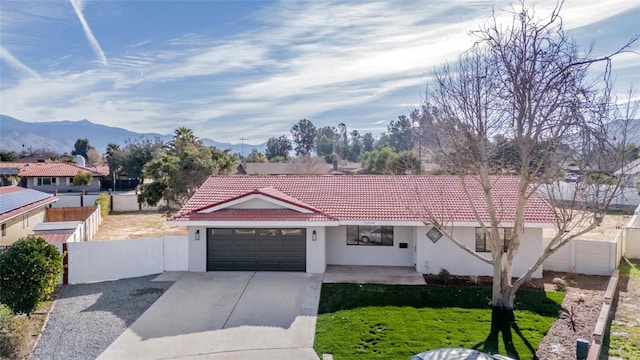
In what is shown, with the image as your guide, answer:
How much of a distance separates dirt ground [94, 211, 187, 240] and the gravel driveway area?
415 inches

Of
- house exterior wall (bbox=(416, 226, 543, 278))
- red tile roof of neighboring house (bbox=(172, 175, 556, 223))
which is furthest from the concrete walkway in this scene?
red tile roof of neighboring house (bbox=(172, 175, 556, 223))

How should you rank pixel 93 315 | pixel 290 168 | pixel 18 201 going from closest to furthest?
pixel 93 315, pixel 18 201, pixel 290 168

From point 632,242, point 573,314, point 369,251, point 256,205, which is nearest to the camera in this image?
point 573,314

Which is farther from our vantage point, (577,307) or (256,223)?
(256,223)

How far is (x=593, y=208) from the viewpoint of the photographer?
1170 centimetres

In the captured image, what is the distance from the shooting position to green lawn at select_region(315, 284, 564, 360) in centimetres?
1061

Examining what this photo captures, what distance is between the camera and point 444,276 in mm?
16266

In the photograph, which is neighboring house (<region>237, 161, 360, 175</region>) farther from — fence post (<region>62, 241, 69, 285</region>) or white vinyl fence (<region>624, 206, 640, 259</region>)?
fence post (<region>62, 241, 69, 285</region>)

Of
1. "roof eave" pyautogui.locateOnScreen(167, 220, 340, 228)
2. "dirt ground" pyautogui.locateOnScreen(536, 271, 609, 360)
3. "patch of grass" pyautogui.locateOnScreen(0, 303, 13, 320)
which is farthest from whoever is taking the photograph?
"roof eave" pyautogui.locateOnScreen(167, 220, 340, 228)

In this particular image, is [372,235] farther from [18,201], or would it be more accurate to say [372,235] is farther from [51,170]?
[51,170]

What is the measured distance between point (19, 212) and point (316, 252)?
1450 cm

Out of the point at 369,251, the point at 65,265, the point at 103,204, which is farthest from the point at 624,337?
the point at 103,204

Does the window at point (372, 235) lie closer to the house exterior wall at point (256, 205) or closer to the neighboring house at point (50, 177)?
the house exterior wall at point (256, 205)

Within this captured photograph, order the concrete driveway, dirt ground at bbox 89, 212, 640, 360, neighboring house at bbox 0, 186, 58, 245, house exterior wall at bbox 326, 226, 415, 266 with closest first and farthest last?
the concrete driveway → dirt ground at bbox 89, 212, 640, 360 → house exterior wall at bbox 326, 226, 415, 266 → neighboring house at bbox 0, 186, 58, 245
